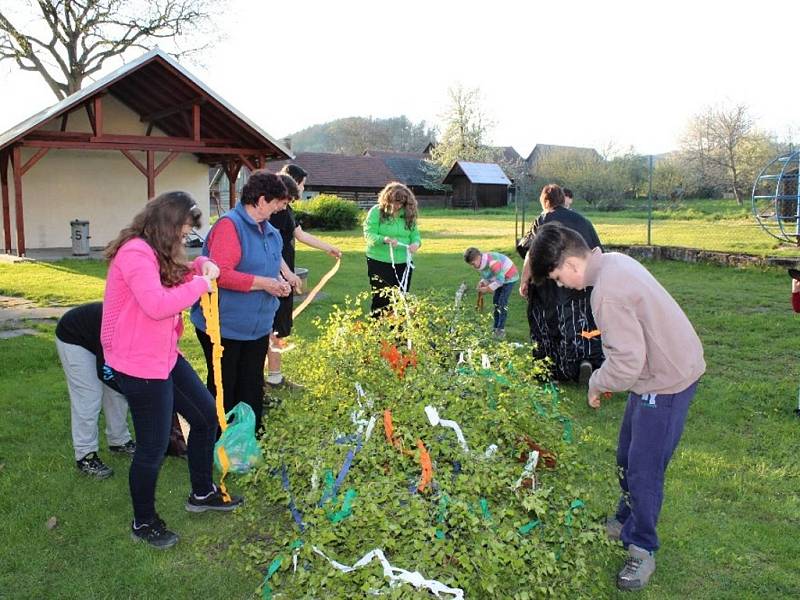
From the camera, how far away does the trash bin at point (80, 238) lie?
54.4 ft

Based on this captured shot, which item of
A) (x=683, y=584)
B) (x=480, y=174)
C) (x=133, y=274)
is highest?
(x=480, y=174)

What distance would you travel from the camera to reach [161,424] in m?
3.27

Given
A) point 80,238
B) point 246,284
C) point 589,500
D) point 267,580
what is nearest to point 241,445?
point 246,284

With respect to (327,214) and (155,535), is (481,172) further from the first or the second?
(155,535)

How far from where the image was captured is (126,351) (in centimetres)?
315

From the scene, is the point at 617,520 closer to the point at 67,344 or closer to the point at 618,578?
the point at 618,578

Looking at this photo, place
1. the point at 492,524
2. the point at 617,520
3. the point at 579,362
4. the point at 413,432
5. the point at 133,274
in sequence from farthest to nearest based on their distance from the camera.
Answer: the point at 579,362 → the point at 617,520 → the point at 413,432 → the point at 133,274 → the point at 492,524

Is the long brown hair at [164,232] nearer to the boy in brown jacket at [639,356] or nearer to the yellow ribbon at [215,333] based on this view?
the yellow ribbon at [215,333]

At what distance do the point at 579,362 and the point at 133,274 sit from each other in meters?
3.98

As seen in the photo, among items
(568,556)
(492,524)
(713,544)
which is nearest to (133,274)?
(492,524)

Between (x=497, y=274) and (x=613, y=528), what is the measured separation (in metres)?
4.08

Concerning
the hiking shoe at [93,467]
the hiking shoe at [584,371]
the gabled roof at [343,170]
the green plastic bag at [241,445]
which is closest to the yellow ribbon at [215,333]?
the green plastic bag at [241,445]

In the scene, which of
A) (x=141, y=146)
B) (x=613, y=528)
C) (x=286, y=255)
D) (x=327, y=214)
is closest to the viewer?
(x=613, y=528)

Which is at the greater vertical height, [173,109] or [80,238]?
[173,109]
